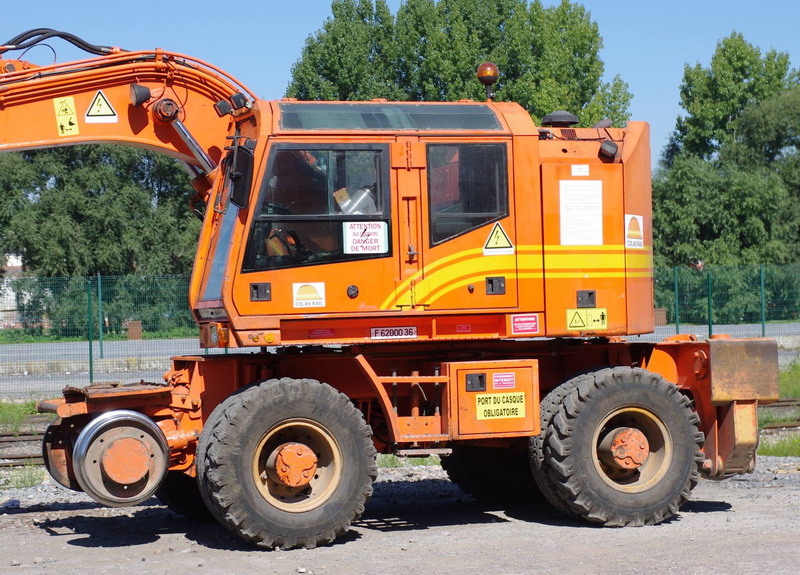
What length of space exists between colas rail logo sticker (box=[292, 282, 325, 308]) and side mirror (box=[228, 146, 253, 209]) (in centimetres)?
75

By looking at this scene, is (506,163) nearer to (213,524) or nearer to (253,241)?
(253,241)

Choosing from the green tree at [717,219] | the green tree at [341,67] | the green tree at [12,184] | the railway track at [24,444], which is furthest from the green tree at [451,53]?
the railway track at [24,444]

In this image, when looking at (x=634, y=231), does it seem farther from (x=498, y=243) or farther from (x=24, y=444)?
(x=24, y=444)

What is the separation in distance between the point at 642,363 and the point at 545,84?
39.2 meters

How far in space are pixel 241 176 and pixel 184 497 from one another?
9.92ft

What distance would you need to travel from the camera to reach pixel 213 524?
9.30 m

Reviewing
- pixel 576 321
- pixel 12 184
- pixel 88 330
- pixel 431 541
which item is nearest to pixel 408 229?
pixel 576 321

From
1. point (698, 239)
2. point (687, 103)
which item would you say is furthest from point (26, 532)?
point (687, 103)

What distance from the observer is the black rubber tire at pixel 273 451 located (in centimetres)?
787

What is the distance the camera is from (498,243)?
867cm

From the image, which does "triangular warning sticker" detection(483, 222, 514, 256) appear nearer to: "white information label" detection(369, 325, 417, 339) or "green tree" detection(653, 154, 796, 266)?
"white information label" detection(369, 325, 417, 339)

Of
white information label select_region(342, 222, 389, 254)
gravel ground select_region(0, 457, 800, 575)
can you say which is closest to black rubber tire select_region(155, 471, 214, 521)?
gravel ground select_region(0, 457, 800, 575)

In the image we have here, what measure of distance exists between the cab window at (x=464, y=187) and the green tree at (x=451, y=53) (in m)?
40.2

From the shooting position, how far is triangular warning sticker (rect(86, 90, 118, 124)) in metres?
8.77
